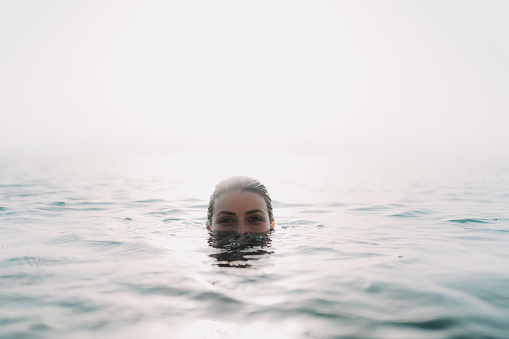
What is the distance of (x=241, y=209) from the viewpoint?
19.8 feet

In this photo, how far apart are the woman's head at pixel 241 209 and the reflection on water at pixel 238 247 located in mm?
105

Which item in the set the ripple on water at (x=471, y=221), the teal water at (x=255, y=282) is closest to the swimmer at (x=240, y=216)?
the teal water at (x=255, y=282)

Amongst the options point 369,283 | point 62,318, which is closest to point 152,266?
point 62,318

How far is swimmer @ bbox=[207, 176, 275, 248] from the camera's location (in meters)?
6.00

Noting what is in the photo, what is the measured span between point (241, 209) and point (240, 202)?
0.12 meters

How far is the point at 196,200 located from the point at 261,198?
8.98 metres

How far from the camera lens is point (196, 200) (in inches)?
587

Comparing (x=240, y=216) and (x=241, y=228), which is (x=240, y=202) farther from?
(x=241, y=228)

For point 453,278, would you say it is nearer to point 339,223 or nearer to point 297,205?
point 339,223

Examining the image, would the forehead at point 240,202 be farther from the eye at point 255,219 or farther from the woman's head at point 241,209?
the eye at point 255,219

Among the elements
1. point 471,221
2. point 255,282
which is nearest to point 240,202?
point 255,282

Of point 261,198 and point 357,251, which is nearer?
point 357,251

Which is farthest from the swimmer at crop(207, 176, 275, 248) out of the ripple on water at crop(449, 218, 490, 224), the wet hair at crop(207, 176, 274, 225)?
the ripple on water at crop(449, 218, 490, 224)

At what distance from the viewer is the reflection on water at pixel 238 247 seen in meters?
4.99
